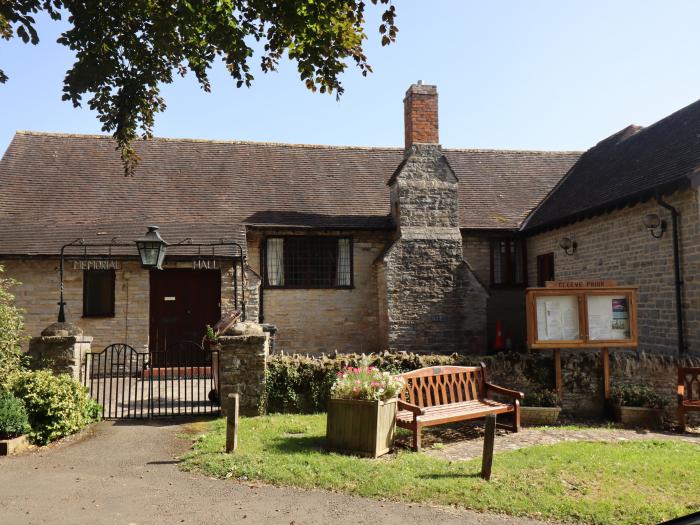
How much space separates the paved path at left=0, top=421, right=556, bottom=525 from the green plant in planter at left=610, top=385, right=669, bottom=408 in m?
4.90

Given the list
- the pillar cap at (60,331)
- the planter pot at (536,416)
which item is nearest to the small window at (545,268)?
the planter pot at (536,416)

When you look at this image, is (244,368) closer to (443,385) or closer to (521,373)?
(443,385)

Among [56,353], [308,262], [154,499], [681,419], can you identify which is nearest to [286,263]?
[308,262]

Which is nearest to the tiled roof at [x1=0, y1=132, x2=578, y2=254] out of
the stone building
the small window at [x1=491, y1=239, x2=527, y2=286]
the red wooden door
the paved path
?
the stone building

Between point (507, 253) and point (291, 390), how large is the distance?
9975 millimetres

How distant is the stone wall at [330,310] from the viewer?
1552 cm

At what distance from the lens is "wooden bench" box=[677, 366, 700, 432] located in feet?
27.3

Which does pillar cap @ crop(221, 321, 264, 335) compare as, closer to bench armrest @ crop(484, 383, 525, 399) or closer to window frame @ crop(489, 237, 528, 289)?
bench armrest @ crop(484, 383, 525, 399)

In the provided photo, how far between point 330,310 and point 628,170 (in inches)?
330

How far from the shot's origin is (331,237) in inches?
632

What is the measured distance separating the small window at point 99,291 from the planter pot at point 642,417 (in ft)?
38.3

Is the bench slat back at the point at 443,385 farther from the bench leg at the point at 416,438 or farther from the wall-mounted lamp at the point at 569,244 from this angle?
the wall-mounted lamp at the point at 569,244

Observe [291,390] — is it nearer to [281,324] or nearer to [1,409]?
[1,409]

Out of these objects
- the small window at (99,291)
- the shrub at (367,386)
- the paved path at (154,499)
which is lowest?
the paved path at (154,499)
